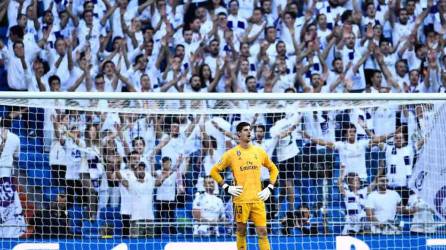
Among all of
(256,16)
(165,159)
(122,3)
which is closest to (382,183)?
(165,159)

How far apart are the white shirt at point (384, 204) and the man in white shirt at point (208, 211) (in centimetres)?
183

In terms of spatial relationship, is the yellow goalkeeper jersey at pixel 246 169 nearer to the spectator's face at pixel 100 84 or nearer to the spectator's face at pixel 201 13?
the spectator's face at pixel 100 84

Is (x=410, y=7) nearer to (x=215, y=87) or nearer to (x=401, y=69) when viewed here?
(x=401, y=69)

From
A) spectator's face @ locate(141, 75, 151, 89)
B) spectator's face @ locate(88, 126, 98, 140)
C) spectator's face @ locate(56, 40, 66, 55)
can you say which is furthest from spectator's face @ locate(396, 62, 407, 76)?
spectator's face @ locate(56, 40, 66, 55)

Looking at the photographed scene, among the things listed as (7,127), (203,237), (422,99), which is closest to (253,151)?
(203,237)

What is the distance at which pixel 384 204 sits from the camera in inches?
467

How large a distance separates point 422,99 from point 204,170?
2.84m

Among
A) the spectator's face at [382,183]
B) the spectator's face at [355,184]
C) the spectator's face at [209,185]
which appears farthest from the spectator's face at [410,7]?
the spectator's face at [209,185]

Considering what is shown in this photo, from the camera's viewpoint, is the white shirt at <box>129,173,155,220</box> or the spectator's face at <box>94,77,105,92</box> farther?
the spectator's face at <box>94,77,105,92</box>

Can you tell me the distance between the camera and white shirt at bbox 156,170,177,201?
38.6ft

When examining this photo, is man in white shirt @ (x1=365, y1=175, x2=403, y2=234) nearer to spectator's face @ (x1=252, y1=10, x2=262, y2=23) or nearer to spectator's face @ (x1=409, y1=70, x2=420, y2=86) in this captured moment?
spectator's face @ (x1=409, y1=70, x2=420, y2=86)

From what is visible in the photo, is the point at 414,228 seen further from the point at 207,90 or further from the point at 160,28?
the point at 160,28

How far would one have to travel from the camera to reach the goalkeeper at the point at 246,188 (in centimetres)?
1029

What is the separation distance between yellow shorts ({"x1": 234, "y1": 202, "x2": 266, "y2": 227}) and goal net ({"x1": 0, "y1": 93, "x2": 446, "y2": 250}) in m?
1.05
